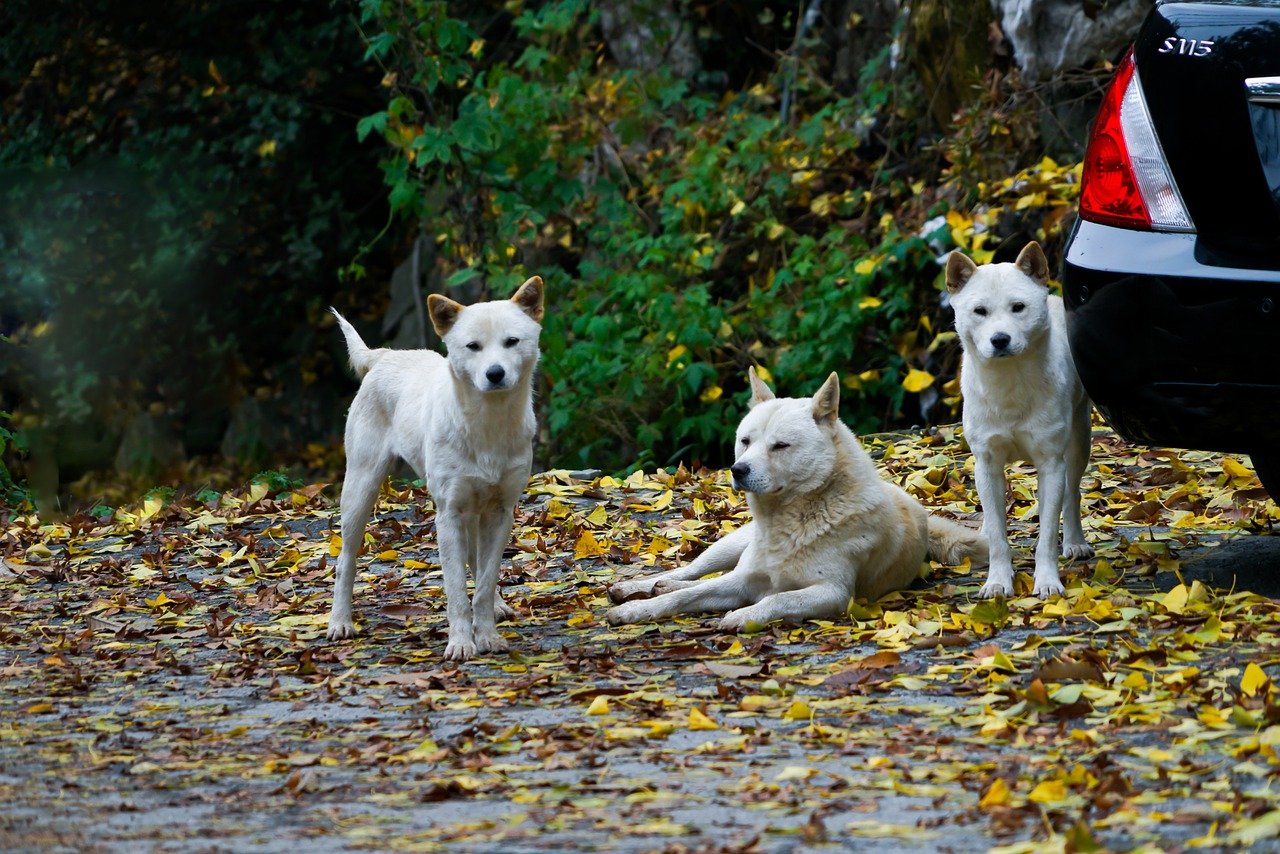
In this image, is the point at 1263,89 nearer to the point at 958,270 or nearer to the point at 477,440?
the point at 958,270

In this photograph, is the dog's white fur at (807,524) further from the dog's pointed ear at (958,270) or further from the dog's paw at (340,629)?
the dog's paw at (340,629)

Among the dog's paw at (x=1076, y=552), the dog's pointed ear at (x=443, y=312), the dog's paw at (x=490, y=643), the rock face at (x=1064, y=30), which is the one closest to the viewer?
the dog's paw at (x=490, y=643)

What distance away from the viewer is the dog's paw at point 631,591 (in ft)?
19.2

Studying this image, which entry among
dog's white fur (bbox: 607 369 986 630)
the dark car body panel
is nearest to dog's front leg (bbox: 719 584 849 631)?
dog's white fur (bbox: 607 369 986 630)

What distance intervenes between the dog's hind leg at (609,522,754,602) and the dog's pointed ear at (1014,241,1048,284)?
1.46 metres

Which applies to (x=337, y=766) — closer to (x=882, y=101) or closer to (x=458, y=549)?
(x=458, y=549)

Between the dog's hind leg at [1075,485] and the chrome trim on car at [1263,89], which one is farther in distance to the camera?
the dog's hind leg at [1075,485]

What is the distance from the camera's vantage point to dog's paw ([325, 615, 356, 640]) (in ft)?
18.0

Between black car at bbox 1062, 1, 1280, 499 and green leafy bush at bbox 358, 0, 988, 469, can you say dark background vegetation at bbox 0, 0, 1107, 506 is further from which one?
black car at bbox 1062, 1, 1280, 499

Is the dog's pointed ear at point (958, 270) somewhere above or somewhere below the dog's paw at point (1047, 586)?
above

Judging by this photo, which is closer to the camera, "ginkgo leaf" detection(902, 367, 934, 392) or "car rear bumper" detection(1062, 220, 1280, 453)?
"car rear bumper" detection(1062, 220, 1280, 453)

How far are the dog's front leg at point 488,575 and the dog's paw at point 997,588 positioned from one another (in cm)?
169

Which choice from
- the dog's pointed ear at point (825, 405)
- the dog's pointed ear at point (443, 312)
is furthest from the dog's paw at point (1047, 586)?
the dog's pointed ear at point (443, 312)

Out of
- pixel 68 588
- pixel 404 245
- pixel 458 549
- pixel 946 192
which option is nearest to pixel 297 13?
pixel 404 245
